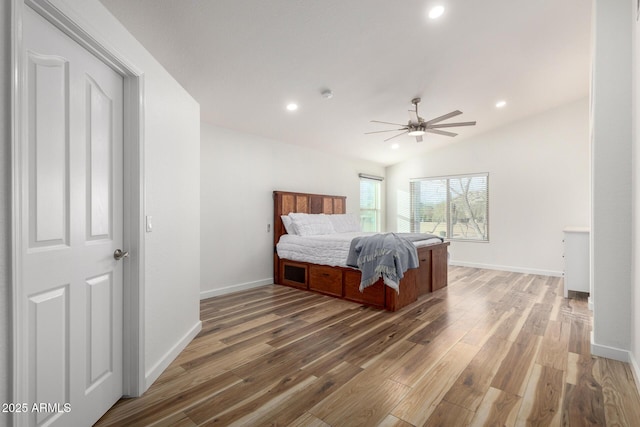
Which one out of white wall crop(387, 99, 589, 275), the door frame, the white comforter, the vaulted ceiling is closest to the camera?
the door frame

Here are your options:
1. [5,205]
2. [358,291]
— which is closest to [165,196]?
[5,205]

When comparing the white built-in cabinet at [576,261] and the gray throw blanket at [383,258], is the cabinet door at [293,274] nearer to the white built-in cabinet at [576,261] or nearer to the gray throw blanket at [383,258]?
the gray throw blanket at [383,258]

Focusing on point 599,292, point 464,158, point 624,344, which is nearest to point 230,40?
point 599,292

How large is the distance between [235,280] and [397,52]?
3542mm

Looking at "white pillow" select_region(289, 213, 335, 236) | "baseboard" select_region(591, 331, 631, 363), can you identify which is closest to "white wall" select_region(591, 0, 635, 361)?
"baseboard" select_region(591, 331, 631, 363)

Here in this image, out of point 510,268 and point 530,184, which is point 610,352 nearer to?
point 510,268

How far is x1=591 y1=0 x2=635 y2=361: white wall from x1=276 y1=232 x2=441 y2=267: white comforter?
188 cm

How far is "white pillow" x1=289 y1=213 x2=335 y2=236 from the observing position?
4621mm

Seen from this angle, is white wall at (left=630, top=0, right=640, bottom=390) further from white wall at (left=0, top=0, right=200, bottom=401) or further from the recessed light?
white wall at (left=0, top=0, right=200, bottom=401)

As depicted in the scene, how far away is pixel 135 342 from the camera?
1.79 m

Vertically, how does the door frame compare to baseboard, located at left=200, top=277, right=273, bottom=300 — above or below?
above

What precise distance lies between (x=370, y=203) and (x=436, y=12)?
4.85 m

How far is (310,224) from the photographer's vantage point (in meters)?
4.75

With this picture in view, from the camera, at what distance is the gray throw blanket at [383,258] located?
10.6ft
